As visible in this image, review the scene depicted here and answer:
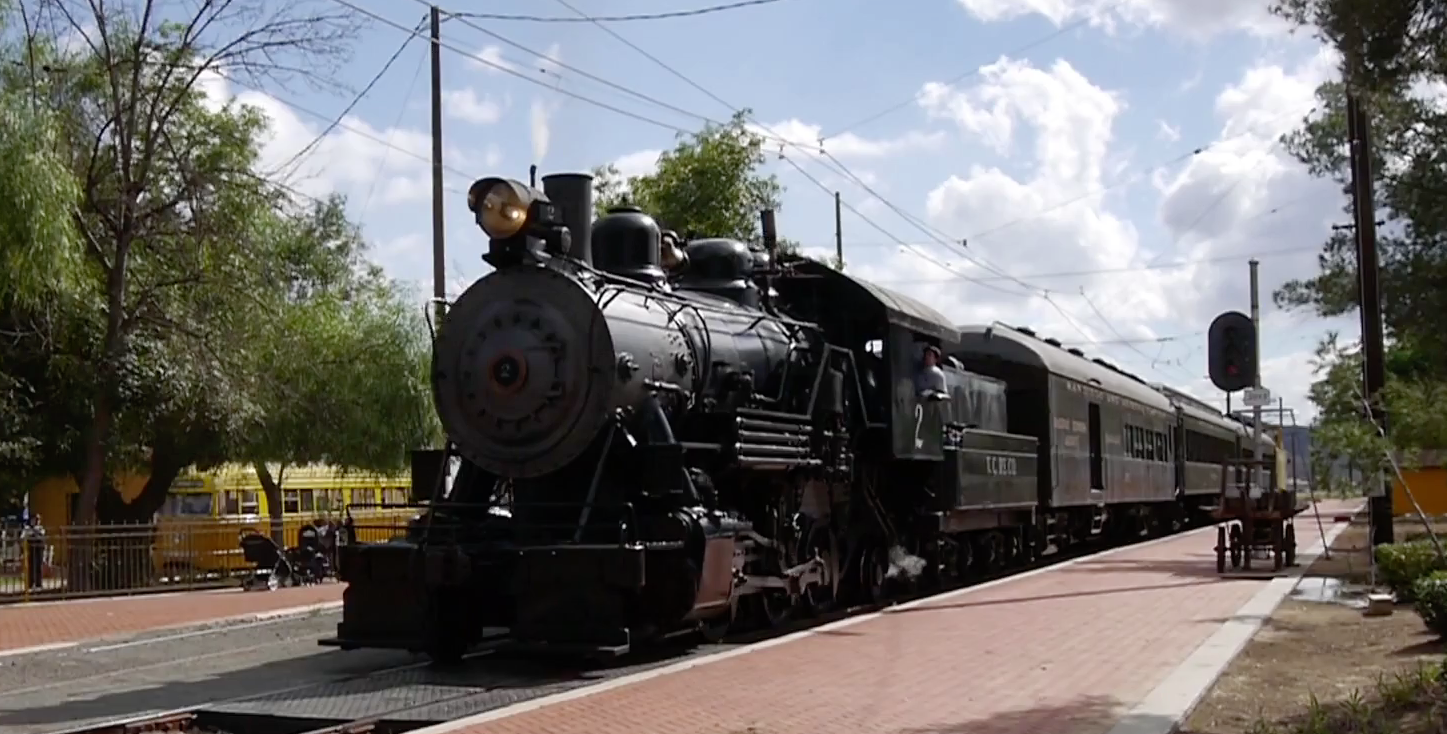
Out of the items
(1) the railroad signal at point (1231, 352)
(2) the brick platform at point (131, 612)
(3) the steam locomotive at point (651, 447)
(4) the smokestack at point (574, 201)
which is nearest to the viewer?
(3) the steam locomotive at point (651, 447)

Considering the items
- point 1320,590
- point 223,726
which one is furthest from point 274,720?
point 1320,590

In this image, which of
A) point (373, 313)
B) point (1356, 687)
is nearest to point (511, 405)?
point (1356, 687)

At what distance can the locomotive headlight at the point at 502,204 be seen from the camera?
1193 cm

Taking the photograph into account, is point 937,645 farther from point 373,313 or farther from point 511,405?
point 373,313

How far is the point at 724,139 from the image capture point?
3231 cm

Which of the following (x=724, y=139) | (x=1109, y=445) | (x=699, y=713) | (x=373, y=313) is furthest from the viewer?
(x=373, y=313)

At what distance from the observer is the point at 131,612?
19828 millimetres

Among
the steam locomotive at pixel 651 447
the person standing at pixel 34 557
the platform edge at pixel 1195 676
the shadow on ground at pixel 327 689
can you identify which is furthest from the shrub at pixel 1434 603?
the person standing at pixel 34 557

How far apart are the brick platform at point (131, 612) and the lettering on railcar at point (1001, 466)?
30.1ft

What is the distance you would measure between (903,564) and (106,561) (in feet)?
44.3

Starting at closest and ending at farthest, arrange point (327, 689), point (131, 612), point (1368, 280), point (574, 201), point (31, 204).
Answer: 1. point (327, 689)
2. point (574, 201)
3. point (131, 612)
4. point (31, 204)
5. point (1368, 280)

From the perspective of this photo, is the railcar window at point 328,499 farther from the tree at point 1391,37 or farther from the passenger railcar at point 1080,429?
the tree at point 1391,37

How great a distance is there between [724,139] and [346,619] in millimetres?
21652

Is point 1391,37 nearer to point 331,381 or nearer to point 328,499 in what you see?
point 331,381
